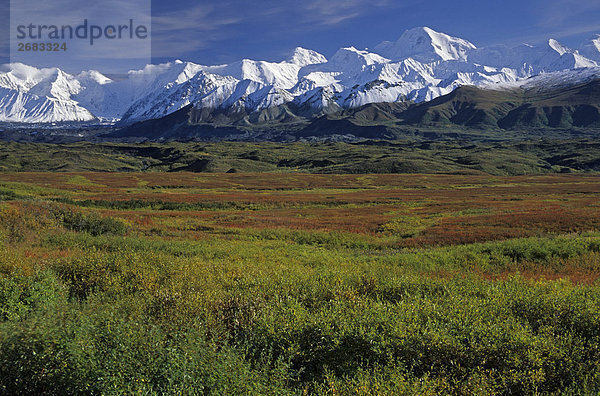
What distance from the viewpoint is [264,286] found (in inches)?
447

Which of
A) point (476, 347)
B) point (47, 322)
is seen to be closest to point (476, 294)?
point (476, 347)

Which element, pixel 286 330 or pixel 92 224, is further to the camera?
pixel 92 224

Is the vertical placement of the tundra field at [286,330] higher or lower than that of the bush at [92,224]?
higher

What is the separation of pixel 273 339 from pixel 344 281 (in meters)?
4.87

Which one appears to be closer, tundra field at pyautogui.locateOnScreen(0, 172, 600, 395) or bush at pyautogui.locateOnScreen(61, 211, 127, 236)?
tundra field at pyautogui.locateOnScreen(0, 172, 600, 395)

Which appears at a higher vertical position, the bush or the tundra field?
the tundra field

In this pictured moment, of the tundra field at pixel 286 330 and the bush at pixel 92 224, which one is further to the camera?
the bush at pixel 92 224

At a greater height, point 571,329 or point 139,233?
point 571,329

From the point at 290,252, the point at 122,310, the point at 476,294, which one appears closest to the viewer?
the point at 122,310

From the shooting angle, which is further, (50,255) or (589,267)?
(589,267)

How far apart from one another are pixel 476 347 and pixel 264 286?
606cm

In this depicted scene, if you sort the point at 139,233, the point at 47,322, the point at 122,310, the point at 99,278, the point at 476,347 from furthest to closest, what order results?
1. the point at 139,233
2. the point at 99,278
3. the point at 122,310
4. the point at 476,347
5. the point at 47,322

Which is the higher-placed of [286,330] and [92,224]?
[286,330]

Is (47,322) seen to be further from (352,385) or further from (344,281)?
(344,281)
